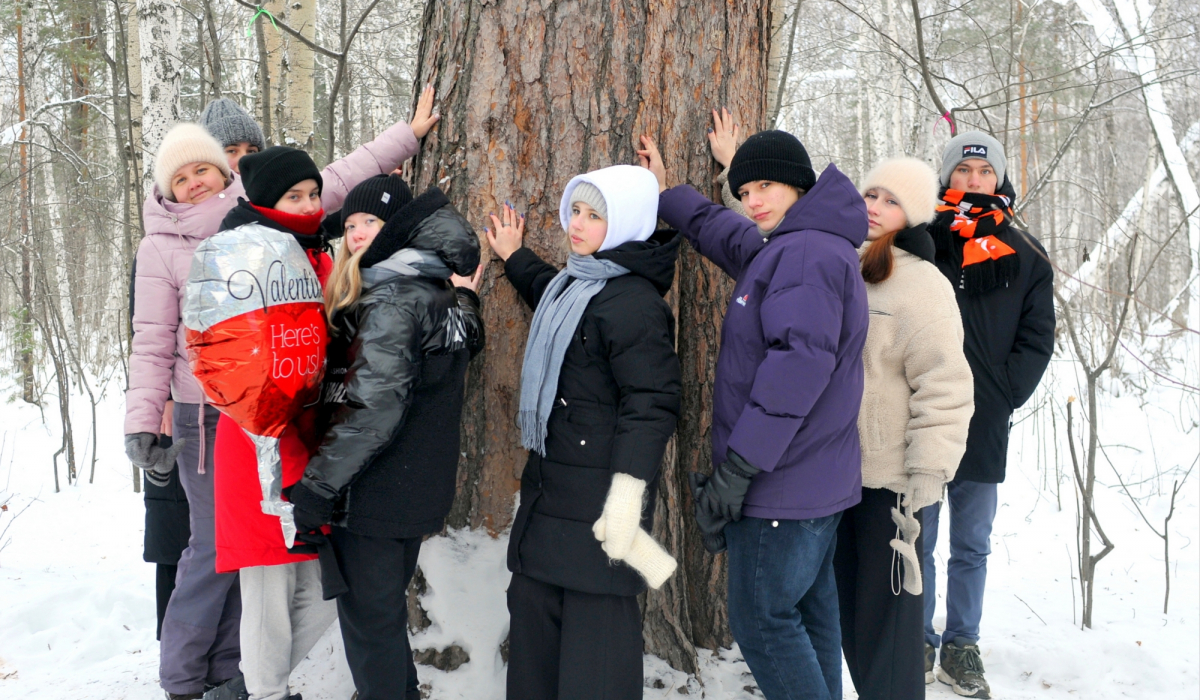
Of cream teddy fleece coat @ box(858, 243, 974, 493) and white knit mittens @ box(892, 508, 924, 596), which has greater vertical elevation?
cream teddy fleece coat @ box(858, 243, 974, 493)

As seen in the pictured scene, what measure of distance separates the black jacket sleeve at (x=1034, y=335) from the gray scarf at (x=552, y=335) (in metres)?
1.88

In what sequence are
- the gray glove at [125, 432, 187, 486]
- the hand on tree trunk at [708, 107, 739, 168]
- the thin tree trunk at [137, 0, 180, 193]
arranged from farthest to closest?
the thin tree trunk at [137, 0, 180, 193], the hand on tree trunk at [708, 107, 739, 168], the gray glove at [125, 432, 187, 486]

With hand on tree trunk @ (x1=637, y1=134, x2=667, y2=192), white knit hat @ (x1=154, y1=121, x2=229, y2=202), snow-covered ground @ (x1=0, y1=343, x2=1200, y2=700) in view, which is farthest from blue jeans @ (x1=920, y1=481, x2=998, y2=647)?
white knit hat @ (x1=154, y1=121, x2=229, y2=202)

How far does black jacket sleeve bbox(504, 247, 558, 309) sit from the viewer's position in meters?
2.61

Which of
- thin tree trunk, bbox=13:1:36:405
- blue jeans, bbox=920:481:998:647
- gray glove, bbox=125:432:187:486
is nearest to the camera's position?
gray glove, bbox=125:432:187:486

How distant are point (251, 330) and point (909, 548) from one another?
2.09 meters

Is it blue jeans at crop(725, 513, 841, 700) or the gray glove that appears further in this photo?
the gray glove

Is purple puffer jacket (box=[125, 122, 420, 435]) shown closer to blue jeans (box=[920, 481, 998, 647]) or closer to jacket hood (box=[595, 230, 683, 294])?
jacket hood (box=[595, 230, 683, 294])

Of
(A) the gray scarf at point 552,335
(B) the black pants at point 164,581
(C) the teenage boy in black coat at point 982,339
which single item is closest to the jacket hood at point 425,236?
(A) the gray scarf at point 552,335

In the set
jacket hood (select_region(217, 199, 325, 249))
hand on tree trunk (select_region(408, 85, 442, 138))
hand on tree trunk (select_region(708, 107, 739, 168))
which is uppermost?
hand on tree trunk (select_region(408, 85, 442, 138))

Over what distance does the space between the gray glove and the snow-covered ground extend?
913 millimetres

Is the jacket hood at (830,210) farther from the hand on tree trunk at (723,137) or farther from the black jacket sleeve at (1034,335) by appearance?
the black jacket sleeve at (1034,335)

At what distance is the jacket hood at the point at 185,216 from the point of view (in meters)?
2.73

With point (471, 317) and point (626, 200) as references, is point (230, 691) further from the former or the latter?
point (626, 200)
